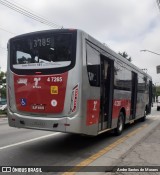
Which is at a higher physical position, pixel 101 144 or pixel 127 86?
pixel 127 86

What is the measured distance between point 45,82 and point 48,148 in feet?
7.14

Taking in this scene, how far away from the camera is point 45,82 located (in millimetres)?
8758

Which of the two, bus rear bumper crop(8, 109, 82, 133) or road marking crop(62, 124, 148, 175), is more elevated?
bus rear bumper crop(8, 109, 82, 133)

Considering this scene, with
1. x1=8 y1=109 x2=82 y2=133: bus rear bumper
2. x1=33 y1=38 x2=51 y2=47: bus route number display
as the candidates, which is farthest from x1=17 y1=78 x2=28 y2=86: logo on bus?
x1=33 y1=38 x2=51 y2=47: bus route number display

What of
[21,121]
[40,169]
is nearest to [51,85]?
[21,121]

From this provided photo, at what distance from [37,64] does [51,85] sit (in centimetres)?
80

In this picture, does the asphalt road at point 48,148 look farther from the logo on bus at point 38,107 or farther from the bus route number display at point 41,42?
the bus route number display at point 41,42

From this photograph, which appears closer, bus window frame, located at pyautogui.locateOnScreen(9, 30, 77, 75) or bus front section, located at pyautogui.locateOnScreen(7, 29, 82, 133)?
bus front section, located at pyautogui.locateOnScreen(7, 29, 82, 133)

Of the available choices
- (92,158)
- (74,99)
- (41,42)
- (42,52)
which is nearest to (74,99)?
(74,99)

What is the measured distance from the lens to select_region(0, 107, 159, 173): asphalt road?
26.2ft

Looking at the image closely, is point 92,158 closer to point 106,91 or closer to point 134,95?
point 106,91

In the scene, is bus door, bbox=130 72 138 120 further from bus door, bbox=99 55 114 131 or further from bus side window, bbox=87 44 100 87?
bus side window, bbox=87 44 100 87

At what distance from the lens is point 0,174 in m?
6.73

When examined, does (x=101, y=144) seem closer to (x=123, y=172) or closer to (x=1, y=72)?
(x=123, y=172)
